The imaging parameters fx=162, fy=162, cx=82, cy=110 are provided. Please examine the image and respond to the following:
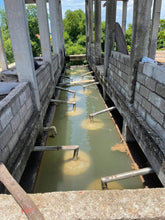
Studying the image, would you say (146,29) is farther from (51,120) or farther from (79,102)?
(79,102)

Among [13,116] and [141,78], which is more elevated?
[141,78]

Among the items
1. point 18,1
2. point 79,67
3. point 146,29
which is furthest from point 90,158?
point 79,67

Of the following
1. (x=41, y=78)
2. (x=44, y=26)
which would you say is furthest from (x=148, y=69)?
(x=44, y=26)

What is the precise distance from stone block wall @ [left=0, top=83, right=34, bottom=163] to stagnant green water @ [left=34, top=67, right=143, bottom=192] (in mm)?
1398

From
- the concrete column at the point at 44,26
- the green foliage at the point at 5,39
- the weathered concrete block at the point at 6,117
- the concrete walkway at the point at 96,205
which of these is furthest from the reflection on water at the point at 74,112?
the green foliage at the point at 5,39

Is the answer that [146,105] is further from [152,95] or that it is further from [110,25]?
[110,25]

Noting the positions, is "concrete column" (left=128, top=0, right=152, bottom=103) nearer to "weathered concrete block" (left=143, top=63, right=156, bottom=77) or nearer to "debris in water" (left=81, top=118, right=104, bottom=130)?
"weathered concrete block" (left=143, top=63, right=156, bottom=77)

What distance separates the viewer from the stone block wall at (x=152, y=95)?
3.25m

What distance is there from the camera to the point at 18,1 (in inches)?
146

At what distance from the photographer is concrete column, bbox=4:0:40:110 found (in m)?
3.78

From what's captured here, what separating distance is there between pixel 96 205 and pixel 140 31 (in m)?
3.89

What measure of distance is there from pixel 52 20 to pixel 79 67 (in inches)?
331

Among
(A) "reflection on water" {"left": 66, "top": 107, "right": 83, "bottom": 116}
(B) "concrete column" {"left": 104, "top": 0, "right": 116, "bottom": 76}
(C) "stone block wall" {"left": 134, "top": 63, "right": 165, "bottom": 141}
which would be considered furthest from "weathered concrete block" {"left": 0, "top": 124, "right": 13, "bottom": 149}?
(B) "concrete column" {"left": 104, "top": 0, "right": 116, "bottom": 76}

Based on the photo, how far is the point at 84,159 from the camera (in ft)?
15.9
